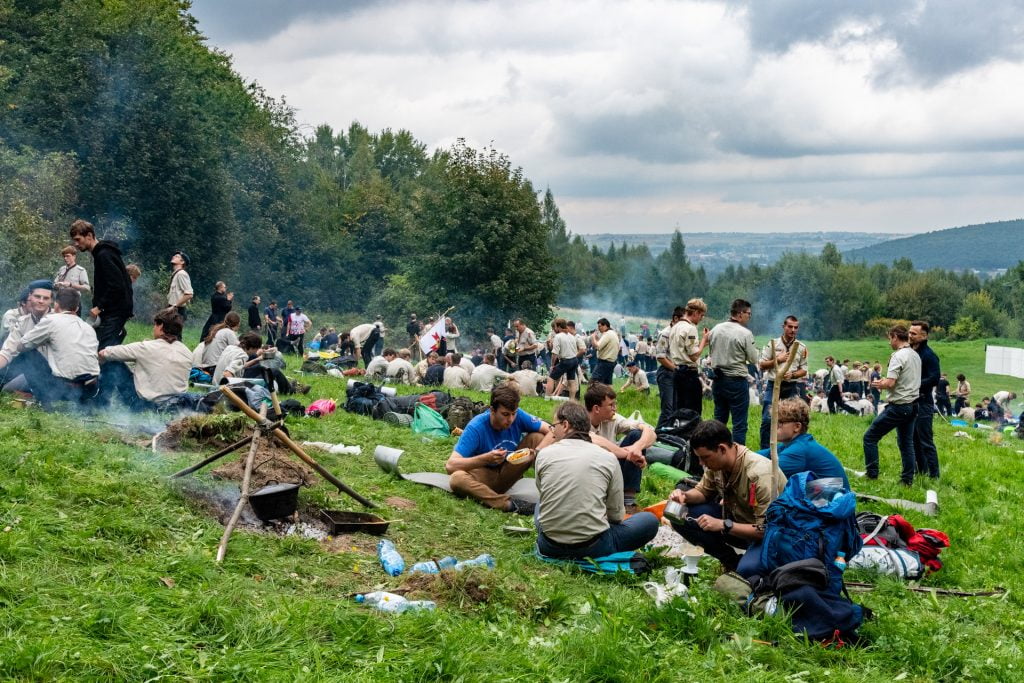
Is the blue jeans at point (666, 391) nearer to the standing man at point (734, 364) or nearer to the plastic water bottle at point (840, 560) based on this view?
the standing man at point (734, 364)

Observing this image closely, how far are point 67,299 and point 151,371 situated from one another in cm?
113

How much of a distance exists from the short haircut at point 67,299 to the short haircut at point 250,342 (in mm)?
3207

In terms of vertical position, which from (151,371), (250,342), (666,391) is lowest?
(666,391)

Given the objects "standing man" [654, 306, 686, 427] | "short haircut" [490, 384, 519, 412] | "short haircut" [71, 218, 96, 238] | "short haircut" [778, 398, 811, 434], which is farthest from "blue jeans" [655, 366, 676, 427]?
"short haircut" [71, 218, 96, 238]

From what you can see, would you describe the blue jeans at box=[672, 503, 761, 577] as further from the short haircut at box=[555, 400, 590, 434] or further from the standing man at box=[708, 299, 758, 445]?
the standing man at box=[708, 299, 758, 445]

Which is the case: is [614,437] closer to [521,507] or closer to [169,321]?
[521,507]

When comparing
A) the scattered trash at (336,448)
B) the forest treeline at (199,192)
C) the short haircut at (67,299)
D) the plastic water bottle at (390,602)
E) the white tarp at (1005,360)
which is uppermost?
the forest treeline at (199,192)

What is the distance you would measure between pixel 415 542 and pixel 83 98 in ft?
101

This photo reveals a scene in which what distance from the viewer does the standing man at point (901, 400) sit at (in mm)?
10586

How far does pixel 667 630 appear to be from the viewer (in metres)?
5.44

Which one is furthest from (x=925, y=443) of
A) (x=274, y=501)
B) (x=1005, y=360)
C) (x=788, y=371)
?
(x=1005, y=360)

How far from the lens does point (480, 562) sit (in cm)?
643

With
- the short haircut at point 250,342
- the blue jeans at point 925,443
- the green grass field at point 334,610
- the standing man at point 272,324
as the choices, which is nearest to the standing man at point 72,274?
the short haircut at point 250,342

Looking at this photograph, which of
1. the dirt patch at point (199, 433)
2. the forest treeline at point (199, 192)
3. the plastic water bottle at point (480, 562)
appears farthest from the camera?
the forest treeline at point (199, 192)
